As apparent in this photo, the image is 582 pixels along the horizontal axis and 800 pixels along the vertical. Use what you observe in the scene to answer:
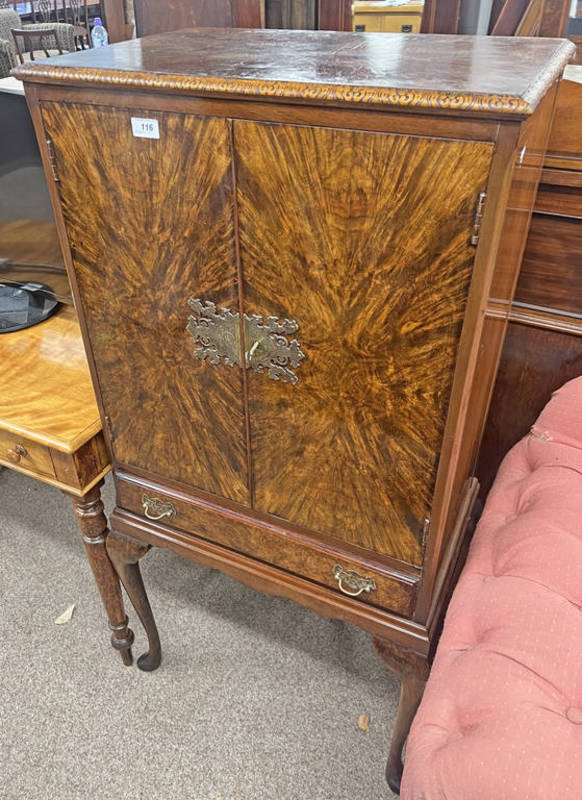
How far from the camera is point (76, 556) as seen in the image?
6.40 ft

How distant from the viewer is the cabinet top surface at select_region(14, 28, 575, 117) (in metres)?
0.66

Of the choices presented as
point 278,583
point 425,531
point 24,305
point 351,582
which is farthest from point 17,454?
point 425,531

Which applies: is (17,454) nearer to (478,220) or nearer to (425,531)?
(425,531)

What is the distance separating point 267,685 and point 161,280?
1110 mm

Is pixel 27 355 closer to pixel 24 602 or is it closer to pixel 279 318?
pixel 24 602

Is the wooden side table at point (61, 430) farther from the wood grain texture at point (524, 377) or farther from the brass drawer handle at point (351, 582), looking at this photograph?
the wood grain texture at point (524, 377)

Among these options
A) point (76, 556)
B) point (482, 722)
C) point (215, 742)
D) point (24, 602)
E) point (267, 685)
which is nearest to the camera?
point (482, 722)

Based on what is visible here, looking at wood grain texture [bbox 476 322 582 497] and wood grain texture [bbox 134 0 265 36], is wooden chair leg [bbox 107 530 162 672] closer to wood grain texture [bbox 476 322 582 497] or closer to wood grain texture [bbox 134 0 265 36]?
wood grain texture [bbox 476 322 582 497]

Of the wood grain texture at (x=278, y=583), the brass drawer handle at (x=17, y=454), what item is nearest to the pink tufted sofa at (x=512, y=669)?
the wood grain texture at (x=278, y=583)

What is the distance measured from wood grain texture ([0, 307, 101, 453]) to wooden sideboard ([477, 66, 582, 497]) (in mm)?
960

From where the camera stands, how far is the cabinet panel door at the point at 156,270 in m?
0.84

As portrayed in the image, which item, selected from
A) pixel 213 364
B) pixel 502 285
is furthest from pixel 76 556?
pixel 502 285

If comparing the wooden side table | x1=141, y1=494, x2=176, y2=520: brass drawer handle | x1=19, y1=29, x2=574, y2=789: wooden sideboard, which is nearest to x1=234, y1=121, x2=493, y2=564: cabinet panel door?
x1=19, y1=29, x2=574, y2=789: wooden sideboard

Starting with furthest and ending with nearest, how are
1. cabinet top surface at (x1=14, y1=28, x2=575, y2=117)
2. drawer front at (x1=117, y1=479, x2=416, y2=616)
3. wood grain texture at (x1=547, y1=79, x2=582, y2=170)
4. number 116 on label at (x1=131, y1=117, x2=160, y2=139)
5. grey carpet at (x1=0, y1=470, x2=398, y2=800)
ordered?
grey carpet at (x1=0, y1=470, x2=398, y2=800)
wood grain texture at (x1=547, y1=79, x2=582, y2=170)
drawer front at (x1=117, y1=479, x2=416, y2=616)
number 116 on label at (x1=131, y1=117, x2=160, y2=139)
cabinet top surface at (x1=14, y1=28, x2=575, y2=117)
